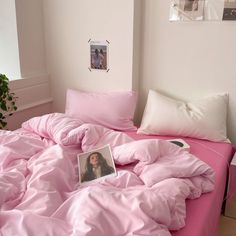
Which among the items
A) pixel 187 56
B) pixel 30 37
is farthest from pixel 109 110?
pixel 30 37

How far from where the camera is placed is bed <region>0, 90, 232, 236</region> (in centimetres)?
100

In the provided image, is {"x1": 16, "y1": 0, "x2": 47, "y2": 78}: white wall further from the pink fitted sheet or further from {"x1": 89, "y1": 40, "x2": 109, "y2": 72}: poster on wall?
the pink fitted sheet

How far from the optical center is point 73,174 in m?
1.42

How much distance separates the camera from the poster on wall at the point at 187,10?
1.98 m

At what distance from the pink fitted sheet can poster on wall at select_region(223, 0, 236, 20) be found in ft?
2.72

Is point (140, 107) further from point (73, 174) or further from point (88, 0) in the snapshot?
point (73, 174)

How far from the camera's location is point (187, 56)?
2104 mm

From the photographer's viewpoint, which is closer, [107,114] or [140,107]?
[107,114]

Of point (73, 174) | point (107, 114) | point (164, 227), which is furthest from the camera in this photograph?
point (107, 114)

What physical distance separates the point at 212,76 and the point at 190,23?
0.40 metres

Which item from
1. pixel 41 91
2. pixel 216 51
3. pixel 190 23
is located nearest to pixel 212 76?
pixel 216 51

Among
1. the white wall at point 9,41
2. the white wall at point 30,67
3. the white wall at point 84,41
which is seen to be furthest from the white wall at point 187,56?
the white wall at point 9,41

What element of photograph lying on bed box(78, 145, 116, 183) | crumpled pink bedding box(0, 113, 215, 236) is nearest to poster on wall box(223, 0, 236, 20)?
crumpled pink bedding box(0, 113, 215, 236)

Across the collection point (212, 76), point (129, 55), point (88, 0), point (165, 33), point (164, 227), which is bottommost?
point (164, 227)
